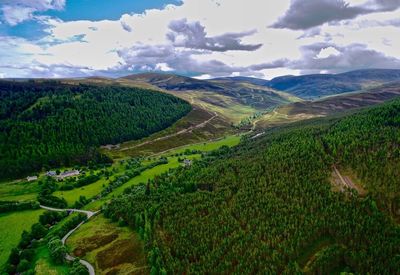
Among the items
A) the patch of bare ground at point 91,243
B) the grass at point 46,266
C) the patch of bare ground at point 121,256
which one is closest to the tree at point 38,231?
the grass at point 46,266

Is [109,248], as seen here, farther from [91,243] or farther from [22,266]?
[22,266]

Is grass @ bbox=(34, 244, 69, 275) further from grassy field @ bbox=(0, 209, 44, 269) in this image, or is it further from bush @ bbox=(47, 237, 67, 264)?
grassy field @ bbox=(0, 209, 44, 269)

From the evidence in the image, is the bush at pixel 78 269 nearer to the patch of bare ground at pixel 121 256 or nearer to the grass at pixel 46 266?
the grass at pixel 46 266

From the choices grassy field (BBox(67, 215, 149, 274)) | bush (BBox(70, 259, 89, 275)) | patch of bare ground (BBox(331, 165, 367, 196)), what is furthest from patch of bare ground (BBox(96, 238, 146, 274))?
patch of bare ground (BBox(331, 165, 367, 196))

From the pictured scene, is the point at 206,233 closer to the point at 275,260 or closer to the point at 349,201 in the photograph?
the point at 275,260

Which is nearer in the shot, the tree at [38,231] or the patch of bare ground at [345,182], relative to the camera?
the patch of bare ground at [345,182]

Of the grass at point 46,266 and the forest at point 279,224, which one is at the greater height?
the forest at point 279,224

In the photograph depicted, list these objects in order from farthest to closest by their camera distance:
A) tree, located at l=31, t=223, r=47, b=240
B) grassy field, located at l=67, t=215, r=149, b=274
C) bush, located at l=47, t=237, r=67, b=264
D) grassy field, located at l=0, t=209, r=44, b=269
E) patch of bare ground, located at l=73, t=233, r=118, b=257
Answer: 1. tree, located at l=31, t=223, r=47, b=240
2. grassy field, located at l=0, t=209, r=44, b=269
3. patch of bare ground, located at l=73, t=233, r=118, b=257
4. bush, located at l=47, t=237, r=67, b=264
5. grassy field, located at l=67, t=215, r=149, b=274
